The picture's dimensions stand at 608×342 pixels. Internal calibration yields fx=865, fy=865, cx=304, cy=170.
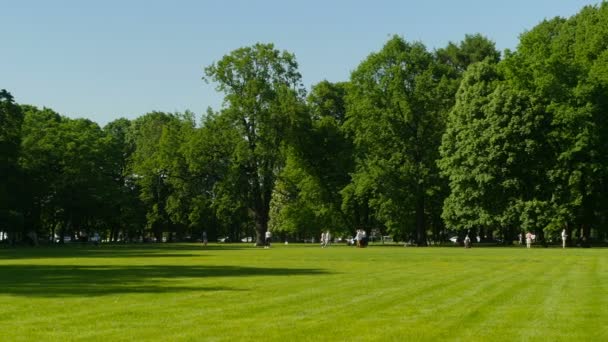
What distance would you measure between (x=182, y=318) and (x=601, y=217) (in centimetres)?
6109

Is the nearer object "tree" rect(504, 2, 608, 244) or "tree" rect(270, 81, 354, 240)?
"tree" rect(504, 2, 608, 244)

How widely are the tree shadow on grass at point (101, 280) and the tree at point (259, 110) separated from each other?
52743mm

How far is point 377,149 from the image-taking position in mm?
81188

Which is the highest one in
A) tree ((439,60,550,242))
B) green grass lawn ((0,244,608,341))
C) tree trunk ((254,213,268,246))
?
tree ((439,60,550,242))

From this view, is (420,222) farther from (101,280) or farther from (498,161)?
(101,280)

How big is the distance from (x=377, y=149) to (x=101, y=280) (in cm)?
5783

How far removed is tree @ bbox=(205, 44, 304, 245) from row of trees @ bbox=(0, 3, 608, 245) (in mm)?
140

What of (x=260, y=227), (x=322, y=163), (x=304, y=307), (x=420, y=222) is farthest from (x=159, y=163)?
(x=304, y=307)

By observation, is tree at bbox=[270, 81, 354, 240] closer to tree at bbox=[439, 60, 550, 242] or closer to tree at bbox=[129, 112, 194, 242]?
tree at bbox=[129, 112, 194, 242]

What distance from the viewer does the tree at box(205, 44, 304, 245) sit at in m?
83.7

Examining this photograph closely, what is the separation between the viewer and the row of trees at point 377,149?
218 feet

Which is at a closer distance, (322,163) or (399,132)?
(399,132)

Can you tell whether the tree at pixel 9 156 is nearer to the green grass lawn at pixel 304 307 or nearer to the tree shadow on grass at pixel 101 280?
the tree shadow on grass at pixel 101 280

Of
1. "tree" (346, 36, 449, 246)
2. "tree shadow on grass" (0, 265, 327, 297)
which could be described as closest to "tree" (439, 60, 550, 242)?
"tree" (346, 36, 449, 246)
